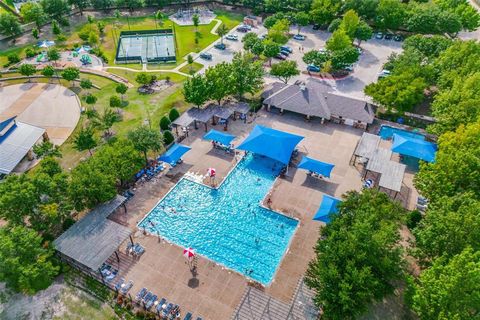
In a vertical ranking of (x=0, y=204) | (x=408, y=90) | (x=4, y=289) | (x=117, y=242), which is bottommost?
(x=4, y=289)

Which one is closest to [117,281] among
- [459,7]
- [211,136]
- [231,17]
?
[211,136]

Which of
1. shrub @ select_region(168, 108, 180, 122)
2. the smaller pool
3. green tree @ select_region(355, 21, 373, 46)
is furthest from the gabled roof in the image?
green tree @ select_region(355, 21, 373, 46)

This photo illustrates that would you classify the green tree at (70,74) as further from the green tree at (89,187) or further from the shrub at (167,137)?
the green tree at (89,187)

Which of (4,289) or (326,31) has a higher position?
(326,31)

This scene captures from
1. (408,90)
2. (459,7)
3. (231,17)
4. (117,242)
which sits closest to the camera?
(117,242)

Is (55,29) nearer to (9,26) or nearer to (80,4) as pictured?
(9,26)

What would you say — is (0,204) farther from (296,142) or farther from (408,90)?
(408,90)
